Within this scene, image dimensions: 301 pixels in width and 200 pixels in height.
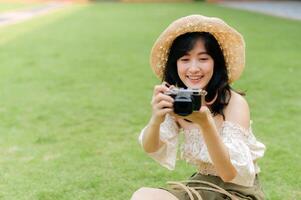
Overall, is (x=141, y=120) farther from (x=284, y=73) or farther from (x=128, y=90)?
(x=284, y=73)

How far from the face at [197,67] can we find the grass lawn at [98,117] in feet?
3.80

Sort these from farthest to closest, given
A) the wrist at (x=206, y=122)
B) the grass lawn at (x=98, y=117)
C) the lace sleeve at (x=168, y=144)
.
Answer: the grass lawn at (x=98, y=117), the lace sleeve at (x=168, y=144), the wrist at (x=206, y=122)

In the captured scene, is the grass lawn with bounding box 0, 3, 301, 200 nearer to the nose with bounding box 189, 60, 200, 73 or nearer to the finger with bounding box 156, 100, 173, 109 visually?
the nose with bounding box 189, 60, 200, 73

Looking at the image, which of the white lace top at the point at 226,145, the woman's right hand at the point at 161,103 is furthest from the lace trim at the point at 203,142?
the woman's right hand at the point at 161,103

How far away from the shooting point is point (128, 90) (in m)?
6.24

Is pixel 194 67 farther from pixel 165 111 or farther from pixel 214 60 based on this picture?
pixel 165 111

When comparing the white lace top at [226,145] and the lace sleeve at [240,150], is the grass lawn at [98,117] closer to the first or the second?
the white lace top at [226,145]

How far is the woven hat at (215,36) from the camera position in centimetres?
231

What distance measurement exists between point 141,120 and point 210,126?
2.90m

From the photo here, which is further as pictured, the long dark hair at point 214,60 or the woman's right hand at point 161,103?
the long dark hair at point 214,60

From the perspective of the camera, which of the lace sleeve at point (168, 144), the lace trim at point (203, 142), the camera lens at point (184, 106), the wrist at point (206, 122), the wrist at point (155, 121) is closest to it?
the camera lens at point (184, 106)

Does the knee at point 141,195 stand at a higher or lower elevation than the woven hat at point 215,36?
lower

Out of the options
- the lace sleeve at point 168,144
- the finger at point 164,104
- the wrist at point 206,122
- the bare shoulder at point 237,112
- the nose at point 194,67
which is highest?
the nose at point 194,67

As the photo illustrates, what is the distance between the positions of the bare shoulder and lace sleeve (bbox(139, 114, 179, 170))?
9.6 inches
